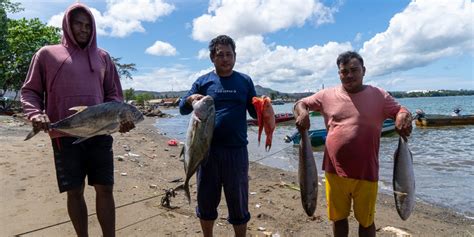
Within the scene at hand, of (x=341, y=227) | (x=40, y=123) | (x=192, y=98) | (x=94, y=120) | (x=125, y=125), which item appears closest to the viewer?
(x=40, y=123)

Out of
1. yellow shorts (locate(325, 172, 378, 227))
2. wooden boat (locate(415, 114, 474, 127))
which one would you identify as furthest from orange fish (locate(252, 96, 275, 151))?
wooden boat (locate(415, 114, 474, 127))

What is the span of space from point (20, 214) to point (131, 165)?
15.4 feet

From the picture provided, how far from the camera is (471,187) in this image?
9695mm

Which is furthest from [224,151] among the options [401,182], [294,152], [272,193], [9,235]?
[294,152]

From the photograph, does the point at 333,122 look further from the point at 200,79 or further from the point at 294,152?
the point at 294,152

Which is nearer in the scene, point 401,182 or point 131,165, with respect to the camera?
point 401,182

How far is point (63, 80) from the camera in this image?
3.38 meters

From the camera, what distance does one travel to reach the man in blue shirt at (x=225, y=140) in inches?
148

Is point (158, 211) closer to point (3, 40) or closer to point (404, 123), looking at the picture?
point (404, 123)

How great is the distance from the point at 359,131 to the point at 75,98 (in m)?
2.73

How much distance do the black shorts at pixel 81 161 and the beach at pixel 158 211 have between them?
4.77ft

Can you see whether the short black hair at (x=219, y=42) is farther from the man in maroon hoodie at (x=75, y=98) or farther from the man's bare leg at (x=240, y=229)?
the man's bare leg at (x=240, y=229)

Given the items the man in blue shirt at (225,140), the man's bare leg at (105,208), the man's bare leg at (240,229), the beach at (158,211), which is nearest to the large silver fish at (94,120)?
the man's bare leg at (105,208)

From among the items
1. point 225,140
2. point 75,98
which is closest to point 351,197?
point 225,140
